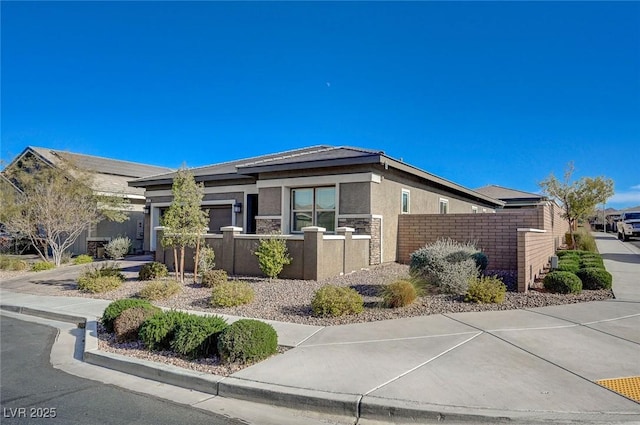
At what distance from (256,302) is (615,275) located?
11320mm

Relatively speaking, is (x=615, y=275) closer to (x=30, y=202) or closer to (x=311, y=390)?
(x=311, y=390)

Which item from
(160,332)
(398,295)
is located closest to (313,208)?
(398,295)

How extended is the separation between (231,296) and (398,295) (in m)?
3.68

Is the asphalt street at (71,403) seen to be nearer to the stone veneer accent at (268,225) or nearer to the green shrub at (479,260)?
the green shrub at (479,260)

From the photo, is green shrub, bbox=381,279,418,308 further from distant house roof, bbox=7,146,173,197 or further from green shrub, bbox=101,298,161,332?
distant house roof, bbox=7,146,173,197

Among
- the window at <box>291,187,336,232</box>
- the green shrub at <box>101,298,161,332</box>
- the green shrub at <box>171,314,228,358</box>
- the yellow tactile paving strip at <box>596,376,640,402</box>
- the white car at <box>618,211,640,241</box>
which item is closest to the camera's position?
the yellow tactile paving strip at <box>596,376,640,402</box>

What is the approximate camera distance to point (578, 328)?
732 centimetres

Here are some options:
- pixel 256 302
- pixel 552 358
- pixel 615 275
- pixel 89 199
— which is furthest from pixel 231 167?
pixel 552 358

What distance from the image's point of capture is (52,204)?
18.7 metres

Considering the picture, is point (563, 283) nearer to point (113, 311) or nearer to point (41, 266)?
point (113, 311)

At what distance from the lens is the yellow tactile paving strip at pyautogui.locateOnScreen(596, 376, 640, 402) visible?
15.1ft

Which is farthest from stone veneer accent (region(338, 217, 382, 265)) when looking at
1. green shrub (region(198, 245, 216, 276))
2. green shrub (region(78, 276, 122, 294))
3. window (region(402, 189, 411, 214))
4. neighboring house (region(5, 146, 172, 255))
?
neighboring house (region(5, 146, 172, 255))

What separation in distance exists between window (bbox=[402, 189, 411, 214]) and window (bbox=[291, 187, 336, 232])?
316 cm

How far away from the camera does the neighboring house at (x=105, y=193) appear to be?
22516mm
